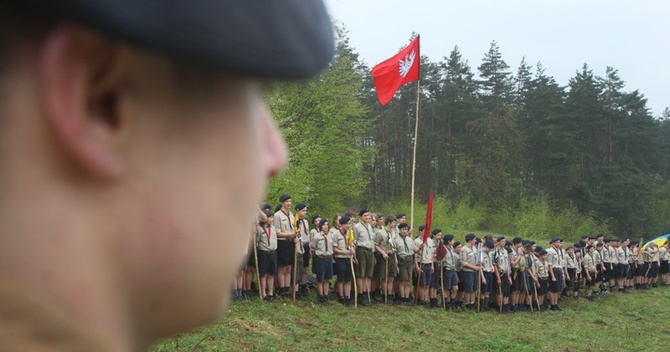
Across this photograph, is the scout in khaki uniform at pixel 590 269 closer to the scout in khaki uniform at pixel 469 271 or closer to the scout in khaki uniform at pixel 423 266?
the scout in khaki uniform at pixel 469 271

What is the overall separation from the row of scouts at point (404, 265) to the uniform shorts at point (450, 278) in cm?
2

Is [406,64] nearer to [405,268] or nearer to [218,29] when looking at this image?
[405,268]

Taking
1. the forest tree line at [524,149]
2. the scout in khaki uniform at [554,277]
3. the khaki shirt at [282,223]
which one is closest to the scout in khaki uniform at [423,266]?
the khaki shirt at [282,223]

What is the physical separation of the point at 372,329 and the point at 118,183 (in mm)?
8432

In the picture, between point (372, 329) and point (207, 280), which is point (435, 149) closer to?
point (372, 329)

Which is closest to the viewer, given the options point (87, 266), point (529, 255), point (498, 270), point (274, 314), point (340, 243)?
point (87, 266)

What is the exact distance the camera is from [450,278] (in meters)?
12.7

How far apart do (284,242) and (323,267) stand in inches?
30.3

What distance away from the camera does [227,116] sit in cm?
48

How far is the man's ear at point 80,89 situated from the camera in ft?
1.36

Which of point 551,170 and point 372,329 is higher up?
point 551,170

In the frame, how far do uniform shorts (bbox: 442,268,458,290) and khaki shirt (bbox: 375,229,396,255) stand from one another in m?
1.58

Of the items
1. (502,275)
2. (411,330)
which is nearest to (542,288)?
(502,275)

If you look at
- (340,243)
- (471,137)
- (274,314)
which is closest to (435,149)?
(471,137)
